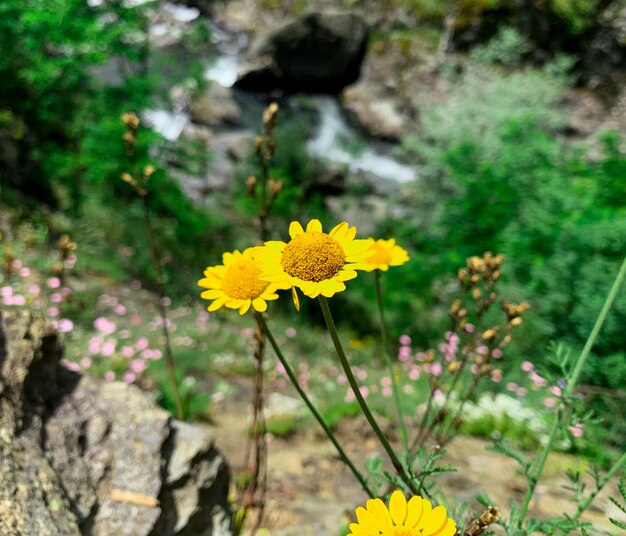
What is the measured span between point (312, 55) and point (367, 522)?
14414mm

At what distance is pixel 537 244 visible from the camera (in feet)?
15.0

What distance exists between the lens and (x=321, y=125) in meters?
13.2

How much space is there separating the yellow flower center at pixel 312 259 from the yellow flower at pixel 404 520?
0.46 m

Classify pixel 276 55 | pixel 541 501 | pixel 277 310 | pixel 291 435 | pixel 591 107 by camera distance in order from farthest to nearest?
pixel 276 55 < pixel 591 107 < pixel 277 310 < pixel 291 435 < pixel 541 501

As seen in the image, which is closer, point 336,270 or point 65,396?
point 336,270

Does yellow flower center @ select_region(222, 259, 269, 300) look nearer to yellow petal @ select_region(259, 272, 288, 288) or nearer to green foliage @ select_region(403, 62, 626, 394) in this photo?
yellow petal @ select_region(259, 272, 288, 288)

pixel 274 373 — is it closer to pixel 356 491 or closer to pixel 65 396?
pixel 356 491

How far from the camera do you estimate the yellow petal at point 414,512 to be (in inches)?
34.5

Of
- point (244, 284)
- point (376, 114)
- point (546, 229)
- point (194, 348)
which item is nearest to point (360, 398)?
point (244, 284)

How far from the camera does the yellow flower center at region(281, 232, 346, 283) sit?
0.95 metres

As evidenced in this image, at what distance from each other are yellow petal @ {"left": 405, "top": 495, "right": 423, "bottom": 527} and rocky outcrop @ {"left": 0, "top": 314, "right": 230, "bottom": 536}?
0.95 meters

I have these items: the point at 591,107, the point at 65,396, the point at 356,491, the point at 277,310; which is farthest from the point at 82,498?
the point at 591,107

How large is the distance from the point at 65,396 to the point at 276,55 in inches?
536

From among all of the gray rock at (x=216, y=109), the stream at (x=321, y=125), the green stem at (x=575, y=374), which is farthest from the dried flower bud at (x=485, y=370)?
the gray rock at (x=216, y=109)
